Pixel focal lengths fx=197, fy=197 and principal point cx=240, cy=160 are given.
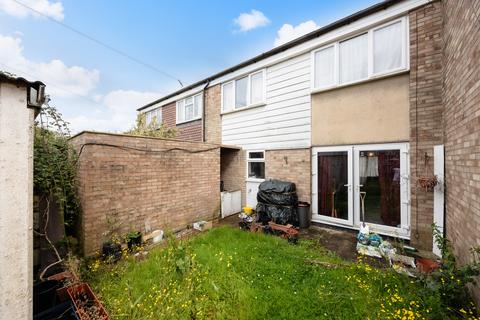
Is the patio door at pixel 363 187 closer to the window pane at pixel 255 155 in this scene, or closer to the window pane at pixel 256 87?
the window pane at pixel 255 155

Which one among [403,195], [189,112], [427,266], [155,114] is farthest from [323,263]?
[155,114]

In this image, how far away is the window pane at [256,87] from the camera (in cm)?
722

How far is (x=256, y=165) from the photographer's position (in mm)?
7520

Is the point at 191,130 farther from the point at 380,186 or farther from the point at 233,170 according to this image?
the point at 380,186

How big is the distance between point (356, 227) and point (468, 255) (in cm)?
268

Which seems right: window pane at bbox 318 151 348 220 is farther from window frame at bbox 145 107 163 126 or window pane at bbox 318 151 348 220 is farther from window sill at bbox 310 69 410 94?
window frame at bbox 145 107 163 126

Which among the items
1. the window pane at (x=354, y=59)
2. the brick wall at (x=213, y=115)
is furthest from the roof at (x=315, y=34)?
the brick wall at (x=213, y=115)

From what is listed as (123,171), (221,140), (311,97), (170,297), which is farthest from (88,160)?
(311,97)

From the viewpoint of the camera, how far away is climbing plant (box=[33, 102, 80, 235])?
356cm

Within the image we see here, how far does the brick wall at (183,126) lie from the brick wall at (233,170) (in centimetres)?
186

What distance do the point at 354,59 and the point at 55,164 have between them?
7346 mm

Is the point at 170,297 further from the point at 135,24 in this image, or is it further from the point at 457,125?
the point at 135,24

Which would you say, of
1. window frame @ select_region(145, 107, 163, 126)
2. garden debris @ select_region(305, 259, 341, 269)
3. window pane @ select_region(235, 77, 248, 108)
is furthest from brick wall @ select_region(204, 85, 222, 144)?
garden debris @ select_region(305, 259, 341, 269)

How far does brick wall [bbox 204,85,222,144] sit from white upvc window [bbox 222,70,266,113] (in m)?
0.34
